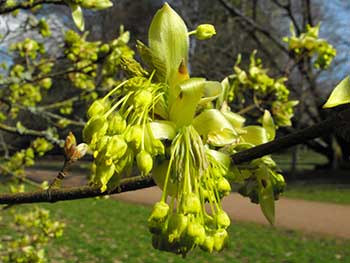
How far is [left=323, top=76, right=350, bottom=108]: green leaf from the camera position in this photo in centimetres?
65

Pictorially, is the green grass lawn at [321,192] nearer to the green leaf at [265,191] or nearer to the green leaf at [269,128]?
the green leaf at [269,128]

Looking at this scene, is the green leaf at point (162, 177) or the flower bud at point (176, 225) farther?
the green leaf at point (162, 177)

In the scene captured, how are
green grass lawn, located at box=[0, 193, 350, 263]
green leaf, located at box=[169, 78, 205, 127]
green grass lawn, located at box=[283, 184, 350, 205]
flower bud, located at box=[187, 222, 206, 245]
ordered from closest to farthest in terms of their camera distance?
flower bud, located at box=[187, 222, 206, 245]
green leaf, located at box=[169, 78, 205, 127]
green grass lawn, located at box=[0, 193, 350, 263]
green grass lawn, located at box=[283, 184, 350, 205]

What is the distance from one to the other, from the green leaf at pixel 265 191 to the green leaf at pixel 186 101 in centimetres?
18

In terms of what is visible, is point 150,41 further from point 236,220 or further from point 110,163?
point 236,220

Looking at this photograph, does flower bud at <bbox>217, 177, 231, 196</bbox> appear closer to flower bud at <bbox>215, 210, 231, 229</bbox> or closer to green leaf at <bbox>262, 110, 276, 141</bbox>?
flower bud at <bbox>215, 210, 231, 229</bbox>

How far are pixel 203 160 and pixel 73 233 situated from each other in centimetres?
Result: 872

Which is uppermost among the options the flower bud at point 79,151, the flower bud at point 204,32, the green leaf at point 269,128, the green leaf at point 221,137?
the flower bud at point 204,32

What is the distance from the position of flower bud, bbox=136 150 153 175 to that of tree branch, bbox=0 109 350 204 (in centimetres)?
10

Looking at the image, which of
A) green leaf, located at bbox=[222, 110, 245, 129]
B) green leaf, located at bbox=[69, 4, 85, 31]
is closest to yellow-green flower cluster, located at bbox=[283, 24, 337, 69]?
green leaf, located at bbox=[69, 4, 85, 31]

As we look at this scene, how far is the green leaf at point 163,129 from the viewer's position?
0.82m

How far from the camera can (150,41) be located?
88 centimetres

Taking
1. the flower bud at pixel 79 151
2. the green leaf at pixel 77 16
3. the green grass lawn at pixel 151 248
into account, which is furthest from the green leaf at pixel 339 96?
the green grass lawn at pixel 151 248

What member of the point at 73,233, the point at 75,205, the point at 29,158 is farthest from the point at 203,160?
the point at 75,205
